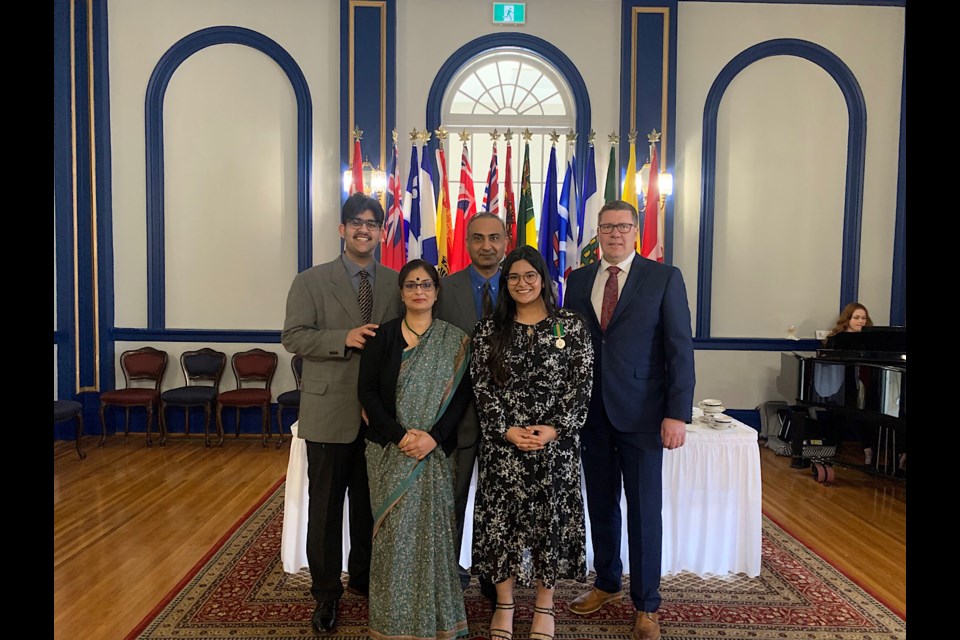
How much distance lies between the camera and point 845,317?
5633 millimetres

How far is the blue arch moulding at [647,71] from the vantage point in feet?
19.4

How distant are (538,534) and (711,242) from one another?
4613 mm

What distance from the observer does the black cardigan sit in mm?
2305

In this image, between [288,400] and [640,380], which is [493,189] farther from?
[640,380]

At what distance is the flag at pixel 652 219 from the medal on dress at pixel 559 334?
3275 millimetres

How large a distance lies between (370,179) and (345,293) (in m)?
3.45

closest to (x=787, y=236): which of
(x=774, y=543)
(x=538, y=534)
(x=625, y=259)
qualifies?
(x=774, y=543)

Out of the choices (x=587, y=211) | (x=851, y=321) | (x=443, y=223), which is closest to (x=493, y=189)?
(x=443, y=223)

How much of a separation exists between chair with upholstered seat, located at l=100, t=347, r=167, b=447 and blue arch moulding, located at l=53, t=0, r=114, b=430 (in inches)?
10.6

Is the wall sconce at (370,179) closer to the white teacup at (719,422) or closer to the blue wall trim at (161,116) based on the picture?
the blue wall trim at (161,116)

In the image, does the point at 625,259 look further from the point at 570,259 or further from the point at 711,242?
the point at 711,242

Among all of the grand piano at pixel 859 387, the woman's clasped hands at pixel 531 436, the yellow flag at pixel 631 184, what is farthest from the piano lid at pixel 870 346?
the woman's clasped hands at pixel 531 436

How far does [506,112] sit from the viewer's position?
627cm
